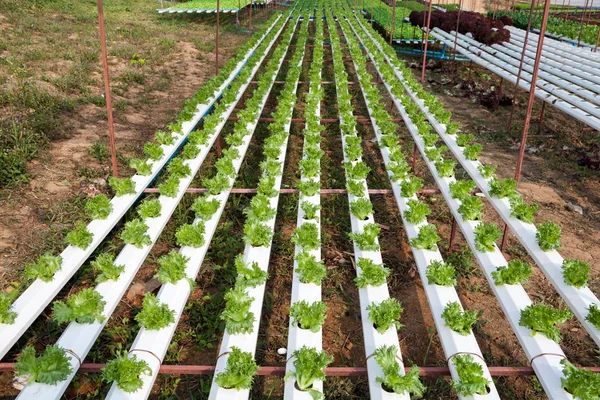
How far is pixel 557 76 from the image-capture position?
11164 millimetres

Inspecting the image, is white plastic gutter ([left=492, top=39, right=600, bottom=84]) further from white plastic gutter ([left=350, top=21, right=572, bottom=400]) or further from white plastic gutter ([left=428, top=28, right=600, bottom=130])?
white plastic gutter ([left=350, top=21, right=572, bottom=400])

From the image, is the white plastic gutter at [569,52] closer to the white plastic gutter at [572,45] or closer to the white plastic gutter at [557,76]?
the white plastic gutter at [572,45]

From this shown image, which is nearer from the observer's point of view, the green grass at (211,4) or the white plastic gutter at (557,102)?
the white plastic gutter at (557,102)

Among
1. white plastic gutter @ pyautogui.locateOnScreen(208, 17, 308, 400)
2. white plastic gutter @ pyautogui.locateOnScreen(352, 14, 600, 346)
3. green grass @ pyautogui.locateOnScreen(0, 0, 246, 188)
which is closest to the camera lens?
white plastic gutter @ pyautogui.locateOnScreen(208, 17, 308, 400)

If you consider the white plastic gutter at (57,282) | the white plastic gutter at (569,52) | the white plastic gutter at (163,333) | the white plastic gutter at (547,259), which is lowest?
the white plastic gutter at (163,333)

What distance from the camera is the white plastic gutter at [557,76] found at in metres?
9.38

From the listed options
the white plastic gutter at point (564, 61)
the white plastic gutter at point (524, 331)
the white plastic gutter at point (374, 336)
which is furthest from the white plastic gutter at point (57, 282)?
the white plastic gutter at point (564, 61)

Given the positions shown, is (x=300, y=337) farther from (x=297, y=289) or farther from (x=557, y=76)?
(x=557, y=76)

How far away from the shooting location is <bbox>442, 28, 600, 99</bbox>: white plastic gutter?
9383 mm

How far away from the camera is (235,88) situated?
9.83 metres

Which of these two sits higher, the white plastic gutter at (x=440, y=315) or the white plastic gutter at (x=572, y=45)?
the white plastic gutter at (x=572, y=45)

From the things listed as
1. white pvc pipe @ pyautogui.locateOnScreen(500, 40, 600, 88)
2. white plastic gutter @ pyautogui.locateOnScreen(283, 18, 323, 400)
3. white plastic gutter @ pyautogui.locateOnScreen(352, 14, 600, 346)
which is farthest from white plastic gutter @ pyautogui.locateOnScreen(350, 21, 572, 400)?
white pvc pipe @ pyautogui.locateOnScreen(500, 40, 600, 88)

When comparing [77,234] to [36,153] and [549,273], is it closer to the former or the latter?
[36,153]

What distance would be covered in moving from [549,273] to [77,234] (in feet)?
14.0
